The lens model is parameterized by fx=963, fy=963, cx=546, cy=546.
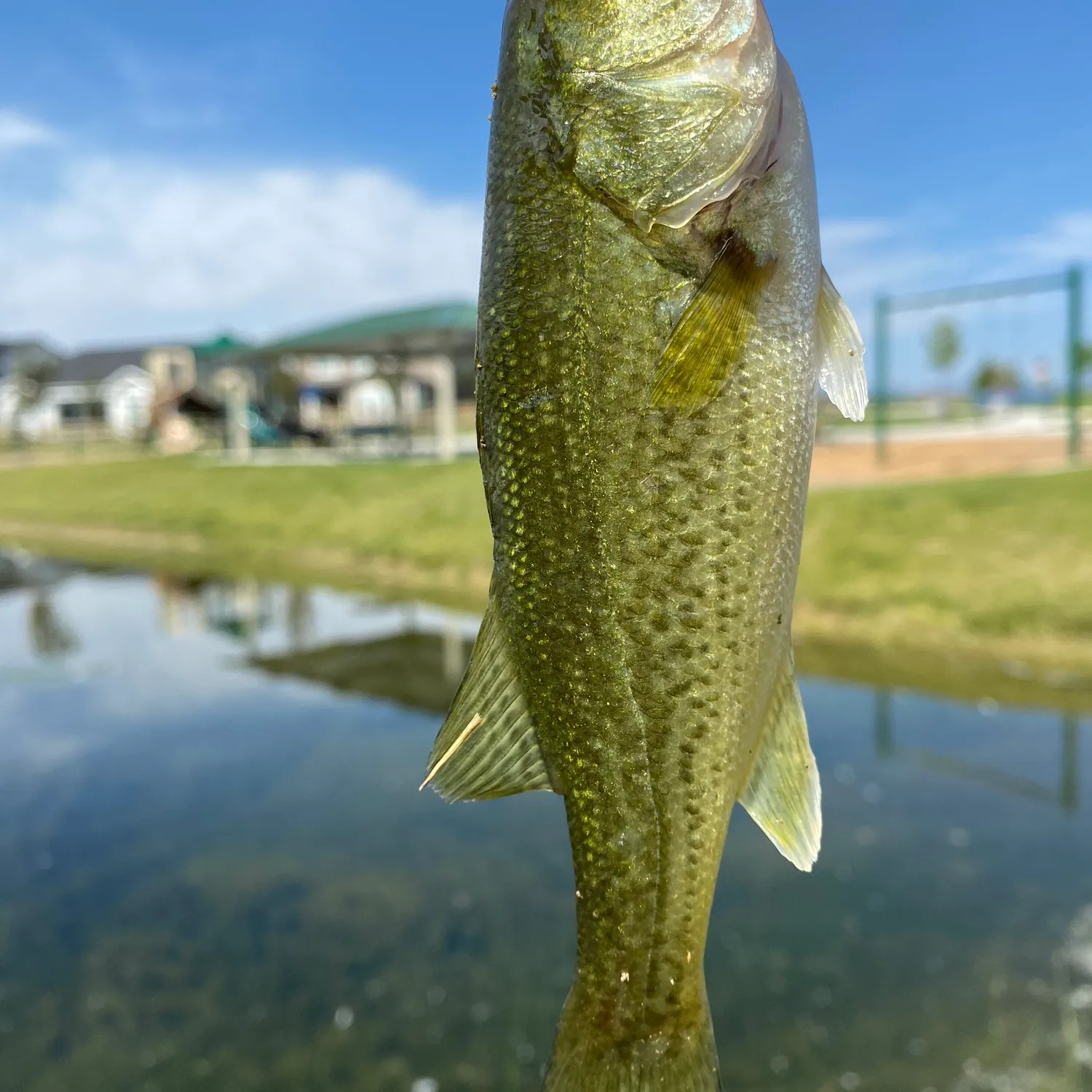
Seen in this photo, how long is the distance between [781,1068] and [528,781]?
352 centimetres

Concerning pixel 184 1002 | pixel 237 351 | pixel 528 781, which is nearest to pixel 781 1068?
pixel 184 1002

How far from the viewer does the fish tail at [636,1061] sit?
1.61m

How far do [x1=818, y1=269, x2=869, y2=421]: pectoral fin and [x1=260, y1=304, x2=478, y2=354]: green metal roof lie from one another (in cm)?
2262

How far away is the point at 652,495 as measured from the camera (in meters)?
1.51

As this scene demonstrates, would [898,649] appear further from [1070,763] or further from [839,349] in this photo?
[839,349]

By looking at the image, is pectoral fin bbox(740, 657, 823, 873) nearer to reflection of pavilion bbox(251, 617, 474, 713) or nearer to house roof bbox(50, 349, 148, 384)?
reflection of pavilion bbox(251, 617, 474, 713)

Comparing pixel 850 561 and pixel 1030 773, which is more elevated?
pixel 850 561

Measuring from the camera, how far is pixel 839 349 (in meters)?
1.61

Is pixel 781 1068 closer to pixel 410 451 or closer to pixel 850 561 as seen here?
pixel 850 561

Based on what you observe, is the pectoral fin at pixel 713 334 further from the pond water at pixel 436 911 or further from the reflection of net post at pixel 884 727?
the reflection of net post at pixel 884 727

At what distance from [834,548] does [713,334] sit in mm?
10778

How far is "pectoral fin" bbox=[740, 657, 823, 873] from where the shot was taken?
5.55ft

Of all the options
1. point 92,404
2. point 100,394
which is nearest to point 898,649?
point 100,394

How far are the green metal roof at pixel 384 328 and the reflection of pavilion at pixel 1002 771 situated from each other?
18013 millimetres
